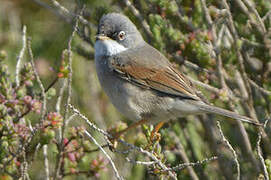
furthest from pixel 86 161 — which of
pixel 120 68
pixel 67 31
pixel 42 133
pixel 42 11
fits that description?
pixel 42 11

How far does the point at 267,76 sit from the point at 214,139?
79 centimetres

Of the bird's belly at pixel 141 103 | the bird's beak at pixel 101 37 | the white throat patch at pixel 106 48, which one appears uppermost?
the bird's beak at pixel 101 37

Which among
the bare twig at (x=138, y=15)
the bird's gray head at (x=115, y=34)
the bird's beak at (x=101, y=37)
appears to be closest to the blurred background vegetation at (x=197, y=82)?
the bare twig at (x=138, y=15)

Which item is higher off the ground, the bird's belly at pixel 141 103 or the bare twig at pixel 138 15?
the bare twig at pixel 138 15

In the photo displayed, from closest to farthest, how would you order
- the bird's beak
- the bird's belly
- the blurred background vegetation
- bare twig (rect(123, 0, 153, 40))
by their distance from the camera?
1. the blurred background vegetation
2. the bird's belly
3. the bird's beak
4. bare twig (rect(123, 0, 153, 40))

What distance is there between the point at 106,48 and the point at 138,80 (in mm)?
448

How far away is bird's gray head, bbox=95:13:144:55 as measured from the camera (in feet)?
13.1

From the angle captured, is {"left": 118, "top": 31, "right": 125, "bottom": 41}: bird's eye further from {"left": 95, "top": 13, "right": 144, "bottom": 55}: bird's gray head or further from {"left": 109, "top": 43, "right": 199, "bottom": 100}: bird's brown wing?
{"left": 109, "top": 43, "right": 199, "bottom": 100}: bird's brown wing

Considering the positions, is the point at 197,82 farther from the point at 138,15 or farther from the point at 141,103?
the point at 138,15

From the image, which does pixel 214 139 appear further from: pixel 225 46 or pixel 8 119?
pixel 8 119

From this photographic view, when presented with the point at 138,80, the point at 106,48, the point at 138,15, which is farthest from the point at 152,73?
the point at 138,15

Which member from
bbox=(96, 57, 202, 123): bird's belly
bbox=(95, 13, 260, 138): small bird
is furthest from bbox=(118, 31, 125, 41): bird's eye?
bbox=(96, 57, 202, 123): bird's belly

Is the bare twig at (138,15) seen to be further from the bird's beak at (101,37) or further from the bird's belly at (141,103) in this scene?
the bird's belly at (141,103)

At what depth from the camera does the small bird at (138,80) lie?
12.2 feet
